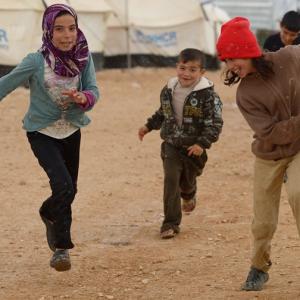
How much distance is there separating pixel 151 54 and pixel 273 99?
18897mm

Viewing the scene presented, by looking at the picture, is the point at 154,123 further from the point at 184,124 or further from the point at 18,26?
the point at 18,26

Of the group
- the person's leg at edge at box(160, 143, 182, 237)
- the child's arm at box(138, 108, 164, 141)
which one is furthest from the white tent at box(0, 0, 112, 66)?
the person's leg at edge at box(160, 143, 182, 237)

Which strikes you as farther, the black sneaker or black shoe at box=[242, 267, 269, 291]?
the black sneaker

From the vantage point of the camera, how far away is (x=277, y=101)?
5348 mm

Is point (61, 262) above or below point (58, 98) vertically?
below

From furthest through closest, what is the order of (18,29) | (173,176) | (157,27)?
(157,27), (18,29), (173,176)

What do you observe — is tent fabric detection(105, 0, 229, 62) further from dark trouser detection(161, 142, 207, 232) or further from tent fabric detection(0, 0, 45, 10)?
dark trouser detection(161, 142, 207, 232)

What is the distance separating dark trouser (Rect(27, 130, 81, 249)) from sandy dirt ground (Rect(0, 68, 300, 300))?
14.0 inches

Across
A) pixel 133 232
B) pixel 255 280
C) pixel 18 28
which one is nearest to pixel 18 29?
pixel 18 28

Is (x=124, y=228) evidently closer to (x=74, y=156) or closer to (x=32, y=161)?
(x=74, y=156)

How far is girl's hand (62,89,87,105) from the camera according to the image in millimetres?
5984

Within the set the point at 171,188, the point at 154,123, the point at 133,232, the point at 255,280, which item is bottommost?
the point at 133,232

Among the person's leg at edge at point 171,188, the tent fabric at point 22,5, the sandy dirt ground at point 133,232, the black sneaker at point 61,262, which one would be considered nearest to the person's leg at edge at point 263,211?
the sandy dirt ground at point 133,232

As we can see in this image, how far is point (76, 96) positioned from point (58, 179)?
0.56 m
